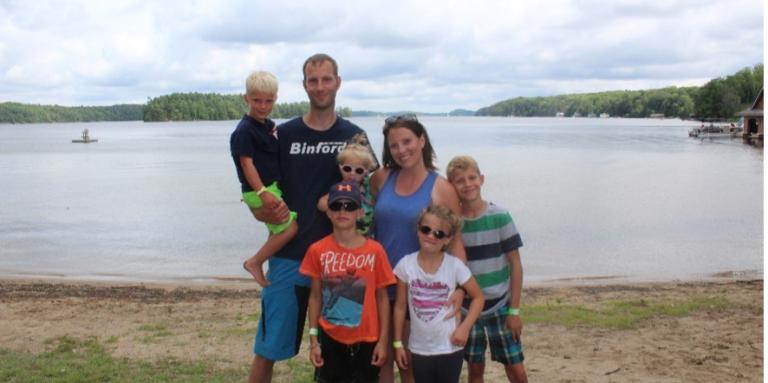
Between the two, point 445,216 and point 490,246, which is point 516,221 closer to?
point 490,246

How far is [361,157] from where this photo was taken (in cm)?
404

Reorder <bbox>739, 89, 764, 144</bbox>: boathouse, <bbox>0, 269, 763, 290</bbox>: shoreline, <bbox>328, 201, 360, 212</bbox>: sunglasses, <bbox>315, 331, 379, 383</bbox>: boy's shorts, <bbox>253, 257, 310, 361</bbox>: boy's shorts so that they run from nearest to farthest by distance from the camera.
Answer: <bbox>328, 201, 360, 212</bbox>: sunglasses → <bbox>315, 331, 379, 383</bbox>: boy's shorts → <bbox>253, 257, 310, 361</bbox>: boy's shorts → <bbox>0, 269, 763, 290</bbox>: shoreline → <bbox>739, 89, 764, 144</bbox>: boathouse

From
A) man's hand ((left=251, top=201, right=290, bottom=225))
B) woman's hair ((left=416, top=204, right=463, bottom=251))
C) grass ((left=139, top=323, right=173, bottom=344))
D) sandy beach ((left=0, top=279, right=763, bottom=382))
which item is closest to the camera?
woman's hair ((left=416, top=204, right=463, bottom=251))

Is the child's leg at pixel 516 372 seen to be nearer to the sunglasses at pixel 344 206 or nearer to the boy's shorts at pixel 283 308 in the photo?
the boy's shorts at pixel 283 308

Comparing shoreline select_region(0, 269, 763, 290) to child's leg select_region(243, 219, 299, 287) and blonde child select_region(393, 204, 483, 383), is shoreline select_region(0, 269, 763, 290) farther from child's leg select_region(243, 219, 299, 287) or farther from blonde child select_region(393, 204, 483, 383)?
blonde child select_region(393, 204, 483, 383)

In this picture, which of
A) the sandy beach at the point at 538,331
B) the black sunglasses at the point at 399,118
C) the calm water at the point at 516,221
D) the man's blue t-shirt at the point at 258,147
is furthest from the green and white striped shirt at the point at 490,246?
the calm water at the point at 516,221

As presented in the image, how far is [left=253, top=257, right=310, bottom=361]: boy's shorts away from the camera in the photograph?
4363 mm

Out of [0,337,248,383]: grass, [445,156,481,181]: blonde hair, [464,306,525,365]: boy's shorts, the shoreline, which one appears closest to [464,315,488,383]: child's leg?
[464,306,525,365]: boy's shorts

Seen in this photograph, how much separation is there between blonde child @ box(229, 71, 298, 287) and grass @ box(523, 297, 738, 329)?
4.71 meters

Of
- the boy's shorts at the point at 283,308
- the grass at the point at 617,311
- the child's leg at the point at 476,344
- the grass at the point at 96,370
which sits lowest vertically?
the grass at the point at 617,311

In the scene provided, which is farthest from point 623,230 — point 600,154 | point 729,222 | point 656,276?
point 600,154

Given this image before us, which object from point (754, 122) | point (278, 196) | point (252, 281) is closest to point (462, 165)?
point (278, 196)

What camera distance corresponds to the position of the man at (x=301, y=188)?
4.20 meters

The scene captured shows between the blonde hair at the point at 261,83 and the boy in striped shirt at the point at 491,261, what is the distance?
1156 millimetres
